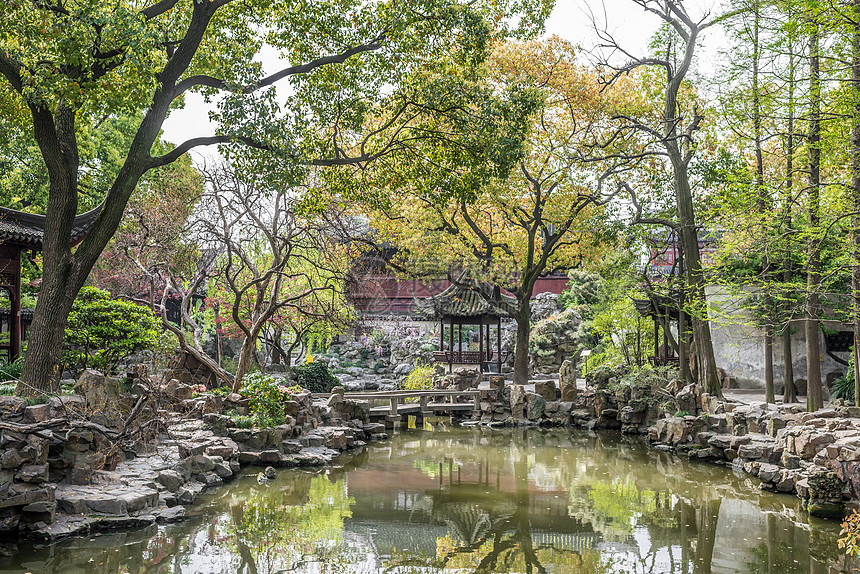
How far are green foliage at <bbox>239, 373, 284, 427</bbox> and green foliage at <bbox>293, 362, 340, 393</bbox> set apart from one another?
4.66 metres

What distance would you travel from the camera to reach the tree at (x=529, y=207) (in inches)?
640

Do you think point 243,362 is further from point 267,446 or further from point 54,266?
point 54,266

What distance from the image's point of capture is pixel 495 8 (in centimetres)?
1227

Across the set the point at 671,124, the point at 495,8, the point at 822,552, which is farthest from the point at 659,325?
the point at 822,552

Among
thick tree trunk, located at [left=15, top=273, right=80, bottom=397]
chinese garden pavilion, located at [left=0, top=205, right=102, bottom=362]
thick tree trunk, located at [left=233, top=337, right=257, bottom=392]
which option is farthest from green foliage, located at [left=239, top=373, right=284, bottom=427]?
chinese garden pavilion, located at [left=0, top=205, right=102, bottom=362]

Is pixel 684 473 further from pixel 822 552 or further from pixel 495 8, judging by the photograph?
pixel 495 8

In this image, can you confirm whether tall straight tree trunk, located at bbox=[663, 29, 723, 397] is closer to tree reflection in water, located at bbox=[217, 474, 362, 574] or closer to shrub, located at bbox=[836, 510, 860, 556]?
tree reflection in water, located at bbox=[217, 474, 362, 574]

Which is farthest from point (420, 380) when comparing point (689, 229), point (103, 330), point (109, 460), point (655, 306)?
point (109, 460)

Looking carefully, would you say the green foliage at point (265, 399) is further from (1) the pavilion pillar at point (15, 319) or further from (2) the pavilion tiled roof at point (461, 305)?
(2) the pavilion tiled roof at point (461, 305)

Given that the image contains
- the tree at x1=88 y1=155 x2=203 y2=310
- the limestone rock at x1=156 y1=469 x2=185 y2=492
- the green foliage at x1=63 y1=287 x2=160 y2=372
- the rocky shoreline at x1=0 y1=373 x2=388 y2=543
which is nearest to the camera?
the rocky shoreline at x1=0 y1=373 x2=388 y2=543

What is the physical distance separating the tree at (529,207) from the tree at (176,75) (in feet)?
17.5

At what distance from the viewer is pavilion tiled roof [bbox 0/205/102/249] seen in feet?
36.6

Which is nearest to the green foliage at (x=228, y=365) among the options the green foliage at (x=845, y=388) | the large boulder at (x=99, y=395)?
the large boulder at (x=99, y=395)

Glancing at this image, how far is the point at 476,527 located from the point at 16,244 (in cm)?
942
